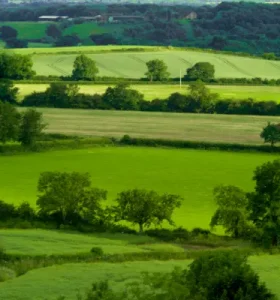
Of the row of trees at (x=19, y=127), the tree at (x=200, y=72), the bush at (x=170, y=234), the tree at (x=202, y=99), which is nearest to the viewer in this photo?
the bush at (x=170, y=234)

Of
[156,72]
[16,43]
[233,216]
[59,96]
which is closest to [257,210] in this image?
[233,216]

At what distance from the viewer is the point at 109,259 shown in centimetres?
3111

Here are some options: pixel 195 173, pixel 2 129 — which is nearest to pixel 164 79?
pixel 2 129

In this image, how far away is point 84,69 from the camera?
87625 millimetres

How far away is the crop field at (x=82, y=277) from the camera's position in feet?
87.7

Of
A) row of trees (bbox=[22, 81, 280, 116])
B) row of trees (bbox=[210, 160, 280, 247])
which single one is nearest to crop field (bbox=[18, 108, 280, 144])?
row of trees (bbox=[22, 81, 280, 116])

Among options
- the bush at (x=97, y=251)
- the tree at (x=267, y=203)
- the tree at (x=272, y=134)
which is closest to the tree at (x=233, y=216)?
the tree at (x=267, y=203)

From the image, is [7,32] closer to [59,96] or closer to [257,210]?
[59,96]

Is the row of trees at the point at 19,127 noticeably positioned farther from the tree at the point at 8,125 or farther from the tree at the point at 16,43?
the tree at the point at 16,43

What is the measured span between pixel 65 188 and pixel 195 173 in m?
12.0

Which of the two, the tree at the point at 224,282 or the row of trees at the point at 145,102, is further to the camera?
the row of trees at the point at 145,102

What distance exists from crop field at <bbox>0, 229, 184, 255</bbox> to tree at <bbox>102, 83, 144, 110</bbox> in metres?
36.3

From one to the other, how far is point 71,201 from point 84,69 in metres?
50.9

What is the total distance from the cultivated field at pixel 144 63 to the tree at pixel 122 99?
59.3 feet
